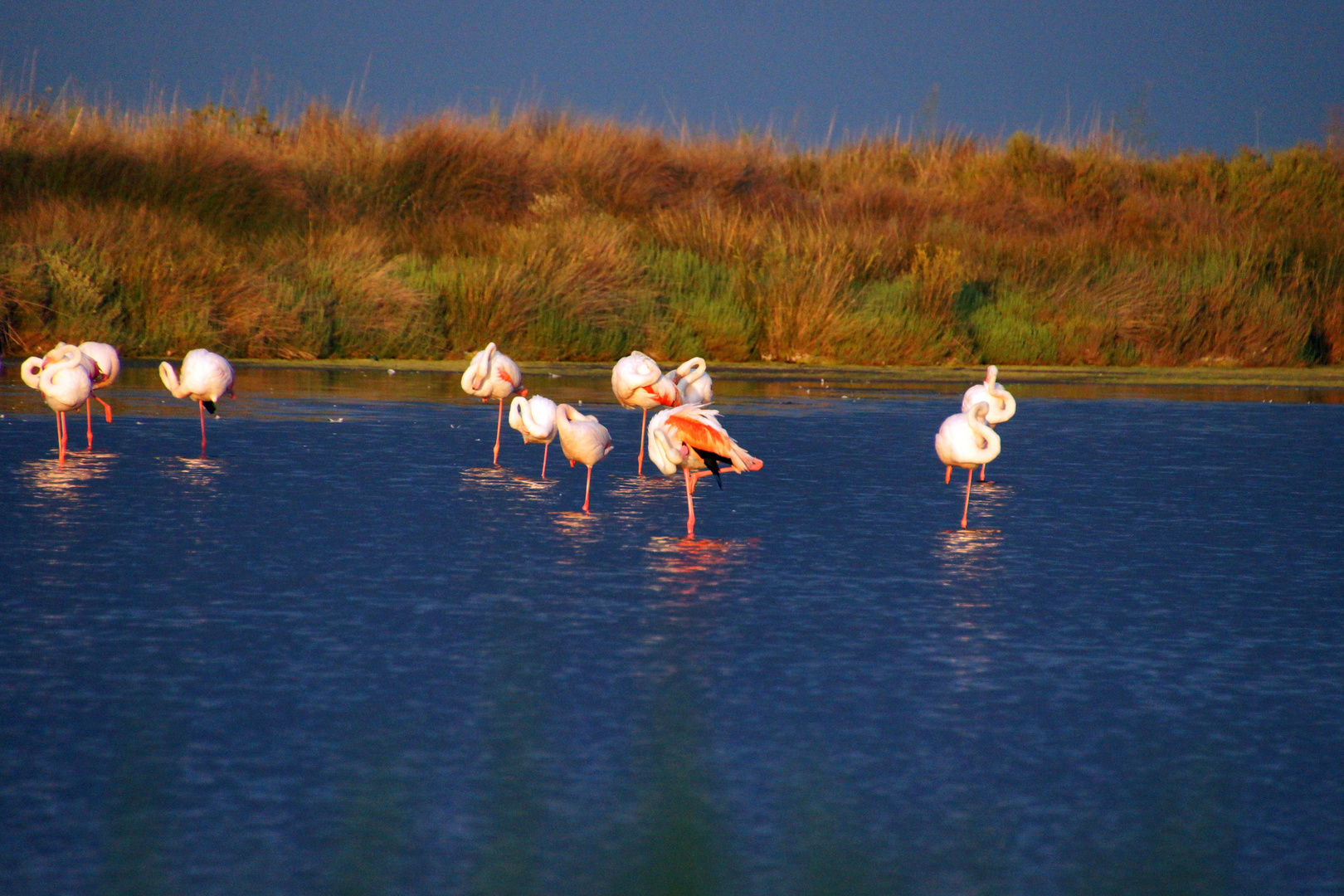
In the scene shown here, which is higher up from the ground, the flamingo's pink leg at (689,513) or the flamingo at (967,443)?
the flamingo at (967,443)

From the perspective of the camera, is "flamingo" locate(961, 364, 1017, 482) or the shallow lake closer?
the shallow lake

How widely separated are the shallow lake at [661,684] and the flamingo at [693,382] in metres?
1.26

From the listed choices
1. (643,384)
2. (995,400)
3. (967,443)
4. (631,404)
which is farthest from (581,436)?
(995,400)

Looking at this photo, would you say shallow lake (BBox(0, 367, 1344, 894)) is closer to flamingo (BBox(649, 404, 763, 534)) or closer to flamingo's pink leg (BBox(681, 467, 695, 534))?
flamingo's pink leg (BBox(681, 467, 695, 534))

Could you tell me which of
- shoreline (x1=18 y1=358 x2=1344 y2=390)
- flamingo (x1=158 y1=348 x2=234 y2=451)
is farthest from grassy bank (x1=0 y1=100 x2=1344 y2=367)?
flamingo (x1=158 y1=348 x2=234 y2=451)

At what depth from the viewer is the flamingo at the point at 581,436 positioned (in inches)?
311

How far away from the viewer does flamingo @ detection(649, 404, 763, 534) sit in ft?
23.9

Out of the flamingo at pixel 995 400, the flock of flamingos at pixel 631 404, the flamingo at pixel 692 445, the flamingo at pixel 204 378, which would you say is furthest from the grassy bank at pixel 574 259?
the flamingo at pixel 692 445

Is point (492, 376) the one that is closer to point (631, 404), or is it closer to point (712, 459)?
point (631, 404)

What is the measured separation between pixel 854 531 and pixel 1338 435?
558cm

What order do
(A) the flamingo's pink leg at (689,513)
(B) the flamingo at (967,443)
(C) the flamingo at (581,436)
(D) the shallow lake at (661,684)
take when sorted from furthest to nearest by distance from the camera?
(C) the flamingo at (581,436) → (B) the flamingo at (967,443) → (A) the flamingo's pink leg at (689,513) → (D) the shallow lake at (661,684)

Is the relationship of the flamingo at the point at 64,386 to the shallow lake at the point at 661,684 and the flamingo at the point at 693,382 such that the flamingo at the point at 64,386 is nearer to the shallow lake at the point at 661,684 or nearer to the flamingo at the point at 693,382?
the shallow lake at the point at 661,684

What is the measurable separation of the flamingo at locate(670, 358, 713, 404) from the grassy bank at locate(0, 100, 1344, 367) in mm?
7450

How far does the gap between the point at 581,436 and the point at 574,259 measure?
36.0ft
